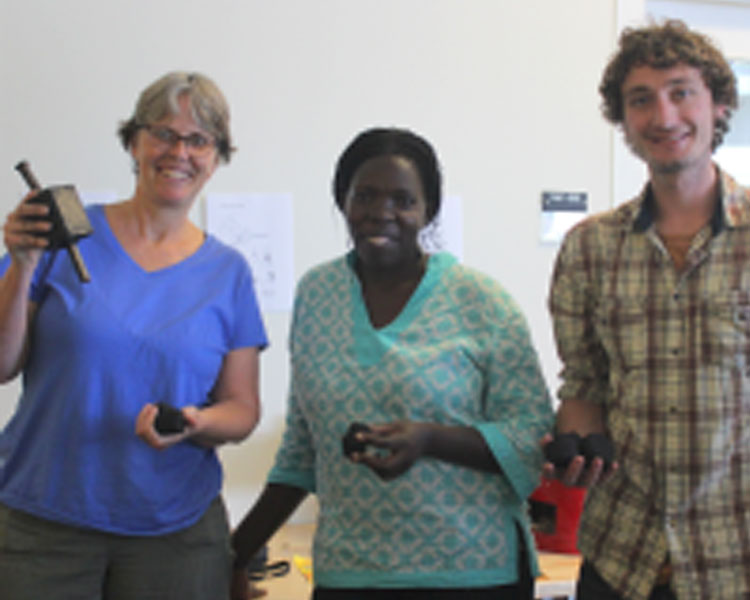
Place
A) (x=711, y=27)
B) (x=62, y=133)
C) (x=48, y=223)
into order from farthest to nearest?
(x=711, y=27), (x=62, y=133), (x=48, y=223)

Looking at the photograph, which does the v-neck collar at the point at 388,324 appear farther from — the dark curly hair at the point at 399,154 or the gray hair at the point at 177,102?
the gray hair at the point at 177,102

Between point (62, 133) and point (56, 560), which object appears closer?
point (56, 560)

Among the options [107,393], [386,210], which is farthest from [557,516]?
[107,393]

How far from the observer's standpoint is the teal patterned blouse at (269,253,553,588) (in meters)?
1.29

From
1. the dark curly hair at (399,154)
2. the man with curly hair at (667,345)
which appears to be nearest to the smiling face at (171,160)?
the dark curly hair at (399,154)

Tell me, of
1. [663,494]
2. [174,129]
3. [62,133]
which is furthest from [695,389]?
[62,133]

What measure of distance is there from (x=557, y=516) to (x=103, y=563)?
1.29 metres

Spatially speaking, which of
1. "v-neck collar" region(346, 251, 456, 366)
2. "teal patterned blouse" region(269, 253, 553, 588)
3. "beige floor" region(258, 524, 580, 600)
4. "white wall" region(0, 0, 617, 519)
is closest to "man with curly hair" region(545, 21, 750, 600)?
"teal patterned blouse" region(269, 253, 553, 588)

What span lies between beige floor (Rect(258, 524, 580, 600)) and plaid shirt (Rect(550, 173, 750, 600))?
0.67m

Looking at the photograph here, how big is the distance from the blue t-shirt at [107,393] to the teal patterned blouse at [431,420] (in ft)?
0.74

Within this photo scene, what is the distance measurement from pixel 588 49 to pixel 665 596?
81.3 inches

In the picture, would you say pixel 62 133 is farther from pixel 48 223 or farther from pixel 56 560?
pixel 56 560

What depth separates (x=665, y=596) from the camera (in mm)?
1344

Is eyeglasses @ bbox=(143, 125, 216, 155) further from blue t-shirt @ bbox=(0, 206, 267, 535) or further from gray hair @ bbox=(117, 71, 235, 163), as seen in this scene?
blue t-shirt @ bbox=(0, 206, 267, 535)
